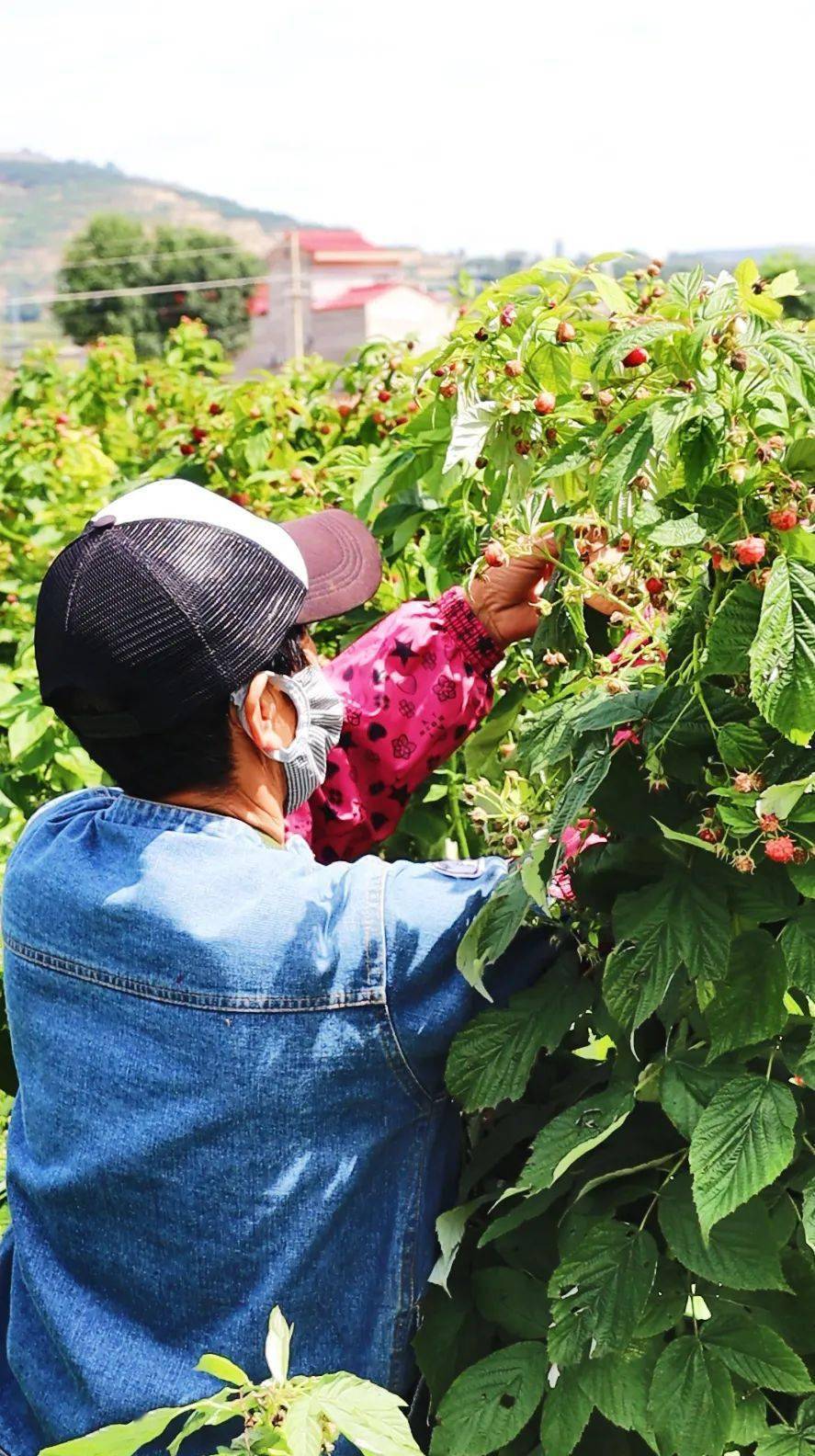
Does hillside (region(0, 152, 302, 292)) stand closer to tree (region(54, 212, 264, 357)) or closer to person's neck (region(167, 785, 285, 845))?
tree (region(54, 212, 264, 357))

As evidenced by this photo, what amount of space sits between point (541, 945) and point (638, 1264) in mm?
291

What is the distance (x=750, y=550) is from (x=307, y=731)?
636 millimetres

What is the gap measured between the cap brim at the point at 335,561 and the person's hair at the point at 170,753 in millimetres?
395

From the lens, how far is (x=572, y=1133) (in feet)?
4.21

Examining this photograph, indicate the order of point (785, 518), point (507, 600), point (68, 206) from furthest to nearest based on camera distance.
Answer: point (68, 206) → point (507, 600) → point (785, 518)

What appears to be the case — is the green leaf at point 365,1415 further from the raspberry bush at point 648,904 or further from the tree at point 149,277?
the tree at point 149,277

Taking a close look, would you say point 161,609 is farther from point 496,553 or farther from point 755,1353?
point 755,1353

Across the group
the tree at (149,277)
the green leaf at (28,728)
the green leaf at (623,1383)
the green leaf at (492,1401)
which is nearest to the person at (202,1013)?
the green leaf at (492,1401)

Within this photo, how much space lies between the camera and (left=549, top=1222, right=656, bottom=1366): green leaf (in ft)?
4.09

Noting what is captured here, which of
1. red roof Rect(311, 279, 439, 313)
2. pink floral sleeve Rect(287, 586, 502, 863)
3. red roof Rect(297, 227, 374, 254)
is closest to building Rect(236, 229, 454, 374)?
red roof Rect(311, 279, 439, 313)

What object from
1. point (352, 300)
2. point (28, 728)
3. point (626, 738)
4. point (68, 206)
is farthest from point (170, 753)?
point (68, 206)

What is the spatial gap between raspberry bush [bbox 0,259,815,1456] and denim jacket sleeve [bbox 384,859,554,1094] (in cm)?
4

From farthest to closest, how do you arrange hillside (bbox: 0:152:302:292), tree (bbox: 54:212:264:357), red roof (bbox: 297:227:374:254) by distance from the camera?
hillside (bbox: 0:152:302:292) → red roof (bbox: 297:227:374:254) → tree (bbox: 54:212:264:357)

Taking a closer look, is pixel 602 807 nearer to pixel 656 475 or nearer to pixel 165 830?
pixel 656 475
